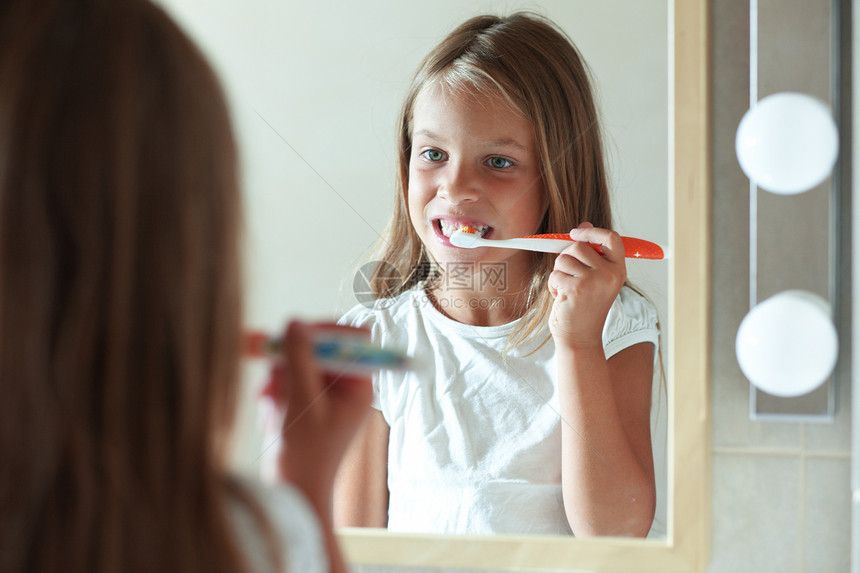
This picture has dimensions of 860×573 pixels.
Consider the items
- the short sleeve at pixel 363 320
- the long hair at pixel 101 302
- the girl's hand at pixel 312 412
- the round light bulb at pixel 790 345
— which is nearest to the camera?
the long hair at pixel 101 302

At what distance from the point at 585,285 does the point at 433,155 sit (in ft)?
0.56

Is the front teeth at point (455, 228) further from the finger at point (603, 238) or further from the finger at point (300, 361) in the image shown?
the finger at point (300, 361)

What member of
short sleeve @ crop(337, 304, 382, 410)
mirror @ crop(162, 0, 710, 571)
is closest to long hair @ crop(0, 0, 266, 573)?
mirror @ crop(162, 0, 710, 571)


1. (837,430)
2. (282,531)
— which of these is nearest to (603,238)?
(837,430)

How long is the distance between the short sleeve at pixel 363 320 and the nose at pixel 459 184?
Answer: 4.8 inches

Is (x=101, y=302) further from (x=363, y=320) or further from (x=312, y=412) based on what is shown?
(x=363, y=320)

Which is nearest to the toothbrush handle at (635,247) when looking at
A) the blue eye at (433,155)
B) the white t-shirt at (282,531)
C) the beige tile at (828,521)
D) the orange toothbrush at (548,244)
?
the orange toothbrush at (548,244)

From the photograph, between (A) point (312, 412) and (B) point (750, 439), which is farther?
(B) point (750, 439)

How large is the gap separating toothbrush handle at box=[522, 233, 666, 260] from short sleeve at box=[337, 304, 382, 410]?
16 centimetres

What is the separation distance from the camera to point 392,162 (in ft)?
2.26

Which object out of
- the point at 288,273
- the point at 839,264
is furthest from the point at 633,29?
the point at 288,273

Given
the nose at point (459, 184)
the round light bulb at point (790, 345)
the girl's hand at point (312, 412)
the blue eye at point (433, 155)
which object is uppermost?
the blue eye at point (433, 155)

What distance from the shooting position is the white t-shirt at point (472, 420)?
64 centimetres

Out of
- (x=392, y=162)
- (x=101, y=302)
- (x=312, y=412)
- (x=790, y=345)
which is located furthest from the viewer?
(x=392, y=162)
